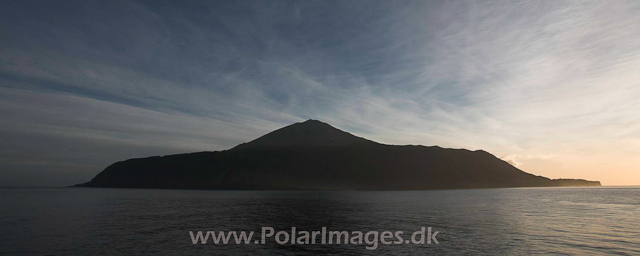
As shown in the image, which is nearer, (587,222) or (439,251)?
(439,251)

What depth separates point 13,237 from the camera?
121ft

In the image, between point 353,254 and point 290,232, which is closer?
point 353,254

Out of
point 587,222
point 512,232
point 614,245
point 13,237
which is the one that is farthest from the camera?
point 587,222

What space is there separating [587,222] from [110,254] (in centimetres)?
Result: 6024

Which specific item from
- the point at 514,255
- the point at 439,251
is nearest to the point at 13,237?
the point at 439,251

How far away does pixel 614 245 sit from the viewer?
1309 inches

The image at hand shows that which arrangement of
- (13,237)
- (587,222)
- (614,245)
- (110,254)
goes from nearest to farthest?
1. (110,254)
2. (614,245)
3. (13,237)
4. (587,222)

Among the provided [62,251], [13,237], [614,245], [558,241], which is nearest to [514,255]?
[558,241]

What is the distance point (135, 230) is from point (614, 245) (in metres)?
50.8

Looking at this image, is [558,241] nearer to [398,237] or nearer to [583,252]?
[583,252]

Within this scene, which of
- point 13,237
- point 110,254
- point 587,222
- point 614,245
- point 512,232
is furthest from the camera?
point 587,222

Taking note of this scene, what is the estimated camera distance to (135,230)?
42094mm

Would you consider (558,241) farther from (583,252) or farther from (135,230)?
(135,230)

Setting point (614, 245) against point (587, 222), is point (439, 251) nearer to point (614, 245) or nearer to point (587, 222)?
point (614, 245)
